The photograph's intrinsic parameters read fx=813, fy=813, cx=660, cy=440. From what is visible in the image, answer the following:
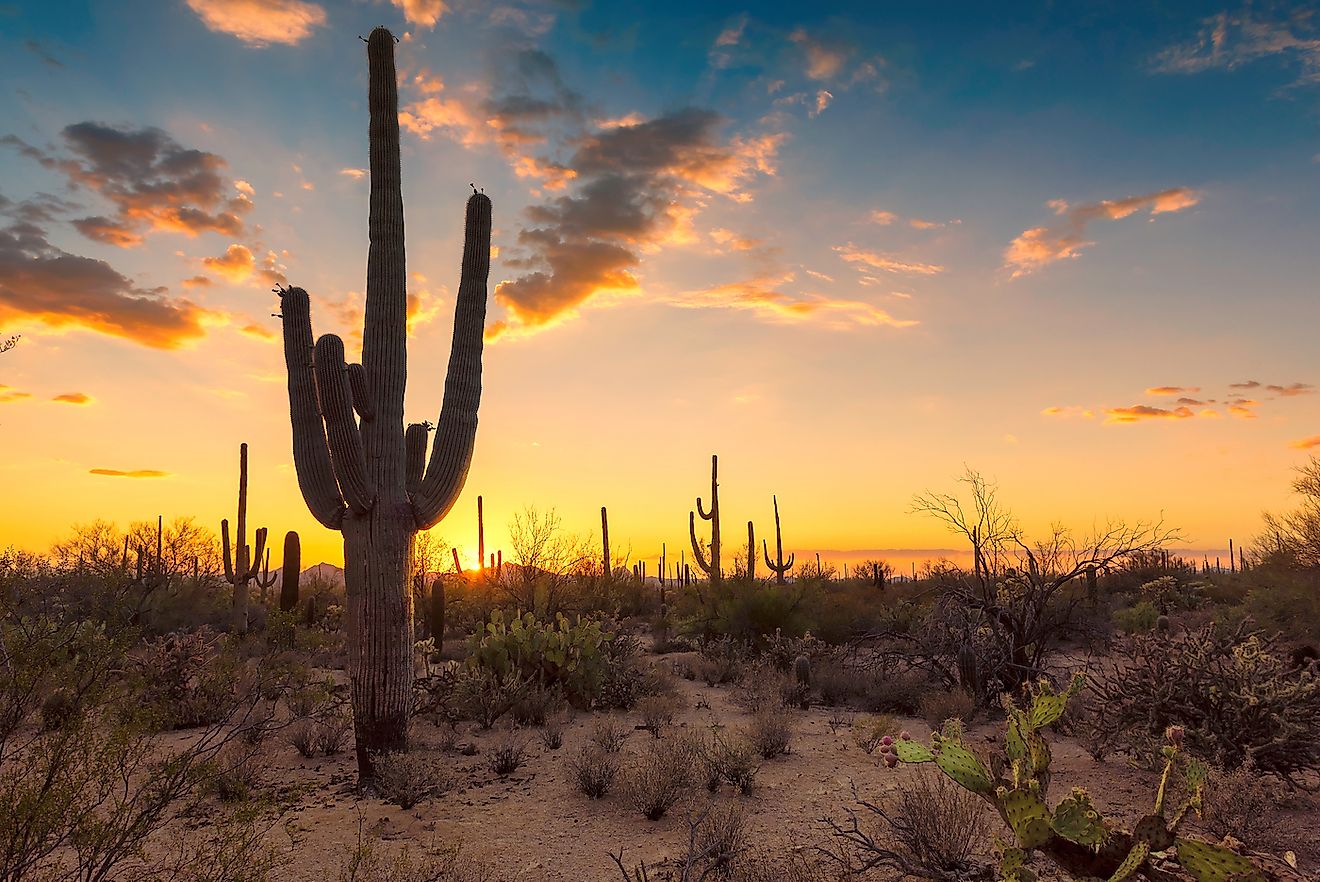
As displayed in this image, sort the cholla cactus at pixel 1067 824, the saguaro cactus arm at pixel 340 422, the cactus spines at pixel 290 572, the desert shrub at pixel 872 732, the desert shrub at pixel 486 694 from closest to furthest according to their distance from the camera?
the cholla cactus at pixel 1067 824 < the saguaro cactus arm at pixel 340 422 < the desert shrub at pixel 872 732 < the desert shrub at pixel 486 694 < the cactus spines at pixel 290 572

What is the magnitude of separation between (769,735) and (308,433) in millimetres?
Result: 5817

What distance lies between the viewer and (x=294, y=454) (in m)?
8.34

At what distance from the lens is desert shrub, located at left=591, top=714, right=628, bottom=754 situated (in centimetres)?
873

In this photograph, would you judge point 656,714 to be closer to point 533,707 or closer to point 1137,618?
point 533,707

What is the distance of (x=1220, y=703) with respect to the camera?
744 centimetres

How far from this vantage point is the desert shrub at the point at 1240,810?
18.7ft

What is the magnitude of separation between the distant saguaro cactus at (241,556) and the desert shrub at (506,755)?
1168cm

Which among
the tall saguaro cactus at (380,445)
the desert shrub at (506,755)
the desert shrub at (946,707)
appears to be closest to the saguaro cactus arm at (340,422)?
the tall saguaro cactus at (380,445)

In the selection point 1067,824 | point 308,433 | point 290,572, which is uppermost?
point 308,433

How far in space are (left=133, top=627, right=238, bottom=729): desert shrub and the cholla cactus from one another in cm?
912

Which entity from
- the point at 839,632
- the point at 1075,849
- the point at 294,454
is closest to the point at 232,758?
the point at 294,454

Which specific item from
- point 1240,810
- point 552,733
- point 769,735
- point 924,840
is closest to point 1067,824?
point 924,840

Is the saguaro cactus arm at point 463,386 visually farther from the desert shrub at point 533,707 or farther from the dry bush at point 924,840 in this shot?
the dry bush at point 924,840

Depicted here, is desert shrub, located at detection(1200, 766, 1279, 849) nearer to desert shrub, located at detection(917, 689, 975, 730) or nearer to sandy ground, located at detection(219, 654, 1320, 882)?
sandy ground, located at detection(219, 654, 1320, 882)
